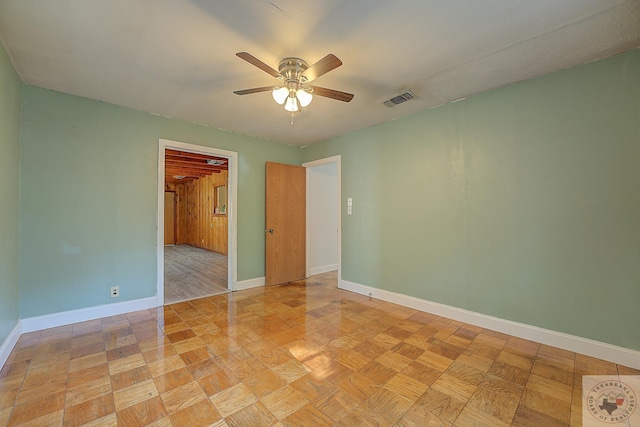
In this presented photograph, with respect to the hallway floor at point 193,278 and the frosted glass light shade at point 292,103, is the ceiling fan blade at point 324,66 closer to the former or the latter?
the frosted glass light shade at point 292,103

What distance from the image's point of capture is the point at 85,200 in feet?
9.47

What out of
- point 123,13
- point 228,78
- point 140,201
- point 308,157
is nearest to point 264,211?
point 308,157

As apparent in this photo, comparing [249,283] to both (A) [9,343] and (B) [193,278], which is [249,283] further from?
(A) [9,343]

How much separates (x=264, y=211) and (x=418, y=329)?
9.74ft

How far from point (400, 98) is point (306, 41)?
1.35 m

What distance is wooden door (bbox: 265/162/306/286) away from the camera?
4391 mm

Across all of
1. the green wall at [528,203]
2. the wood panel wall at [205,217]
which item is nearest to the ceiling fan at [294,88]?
the green wall at [528,203]

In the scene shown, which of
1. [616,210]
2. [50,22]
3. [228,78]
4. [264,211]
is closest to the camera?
[50,22]

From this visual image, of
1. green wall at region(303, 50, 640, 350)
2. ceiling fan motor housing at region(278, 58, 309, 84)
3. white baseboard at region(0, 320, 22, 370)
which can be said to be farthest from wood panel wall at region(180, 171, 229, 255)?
ceiling fan motor housing at region(278, 58, 309, 84)

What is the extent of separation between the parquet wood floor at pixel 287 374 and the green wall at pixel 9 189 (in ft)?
1.46

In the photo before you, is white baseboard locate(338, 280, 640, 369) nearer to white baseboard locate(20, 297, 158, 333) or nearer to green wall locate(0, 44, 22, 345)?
white baseboard locate(20, 297, 158, 333)

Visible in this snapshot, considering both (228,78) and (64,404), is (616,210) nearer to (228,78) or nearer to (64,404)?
(228,78)

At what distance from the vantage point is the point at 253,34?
6.11ft

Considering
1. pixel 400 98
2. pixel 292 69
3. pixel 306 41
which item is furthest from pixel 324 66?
pixel 400 98
